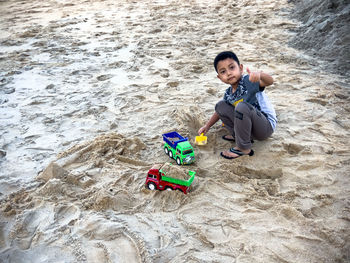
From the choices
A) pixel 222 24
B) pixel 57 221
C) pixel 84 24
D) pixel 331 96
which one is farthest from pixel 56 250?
pixel 84 24

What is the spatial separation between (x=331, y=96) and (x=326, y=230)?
2112 mm

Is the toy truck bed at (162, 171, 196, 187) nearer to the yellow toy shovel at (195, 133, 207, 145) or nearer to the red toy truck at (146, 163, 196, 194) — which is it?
the red toy truck at (146, 163, 196, 194)

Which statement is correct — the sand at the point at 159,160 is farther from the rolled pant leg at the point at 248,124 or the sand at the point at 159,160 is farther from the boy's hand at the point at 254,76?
the boy's hand at the point at 254,76

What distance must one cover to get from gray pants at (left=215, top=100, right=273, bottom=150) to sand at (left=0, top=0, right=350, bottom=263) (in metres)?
0.14

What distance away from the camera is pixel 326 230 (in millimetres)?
1750

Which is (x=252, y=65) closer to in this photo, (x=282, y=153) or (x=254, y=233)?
(x=282, y=153)

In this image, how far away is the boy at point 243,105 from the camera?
7.74 ft

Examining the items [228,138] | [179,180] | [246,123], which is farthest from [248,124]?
[179,180]

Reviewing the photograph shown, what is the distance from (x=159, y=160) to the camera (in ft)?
8.40

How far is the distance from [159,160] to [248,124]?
0.80m

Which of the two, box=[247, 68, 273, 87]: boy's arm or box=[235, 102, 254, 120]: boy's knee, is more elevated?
box=[247, 68, 273, 87]: boy's arm

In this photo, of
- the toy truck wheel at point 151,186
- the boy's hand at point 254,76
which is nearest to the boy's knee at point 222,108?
the boy's hand at point 254,76

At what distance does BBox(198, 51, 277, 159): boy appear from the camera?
2.36m

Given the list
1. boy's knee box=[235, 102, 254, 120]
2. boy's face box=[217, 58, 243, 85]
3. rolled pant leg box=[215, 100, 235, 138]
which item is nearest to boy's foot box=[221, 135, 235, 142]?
rolled pant leg box=[215, 100, 235, 138]
